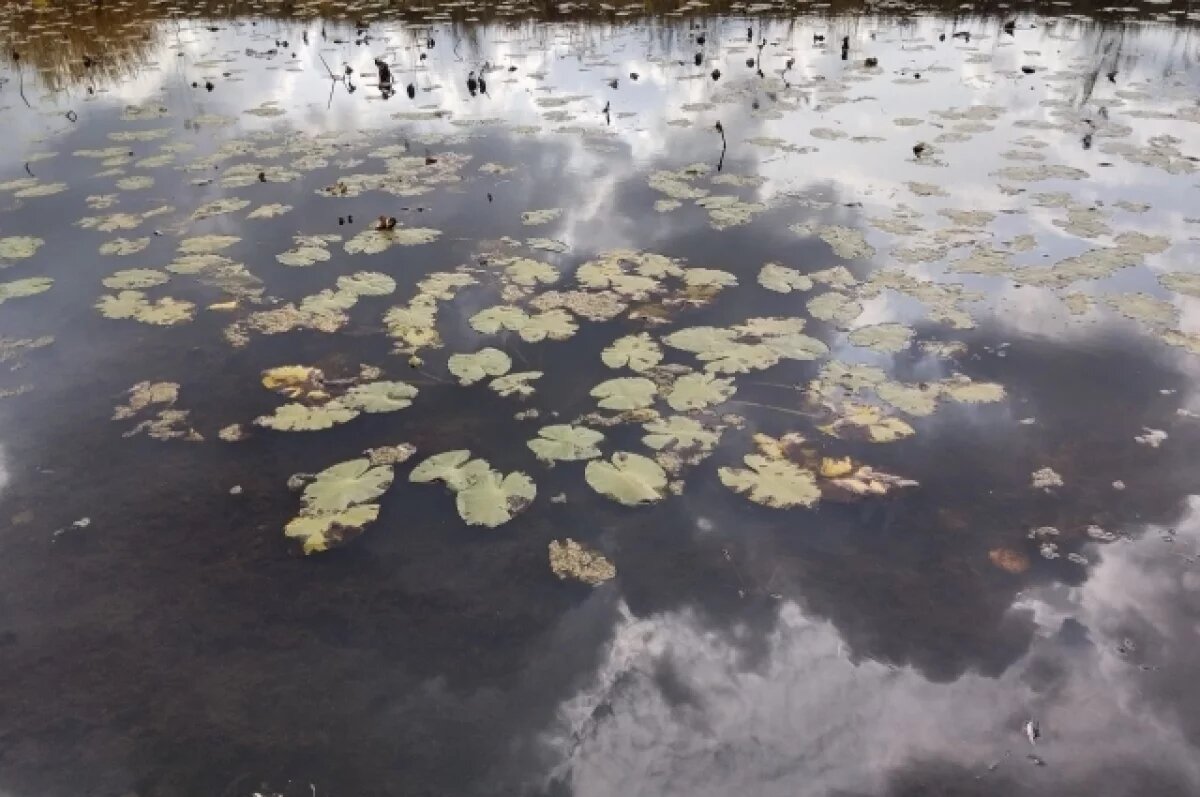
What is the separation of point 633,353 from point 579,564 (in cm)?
174

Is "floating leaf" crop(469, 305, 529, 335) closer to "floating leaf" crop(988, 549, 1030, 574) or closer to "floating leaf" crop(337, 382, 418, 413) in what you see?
"floating leaf" crop(337, 382, 418, 413)

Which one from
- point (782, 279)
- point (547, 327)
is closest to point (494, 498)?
point (547, 327)

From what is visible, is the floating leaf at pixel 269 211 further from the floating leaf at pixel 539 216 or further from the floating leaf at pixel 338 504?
the floating leaf at pixel 338 504

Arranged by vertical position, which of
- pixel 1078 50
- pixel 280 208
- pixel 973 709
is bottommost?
pixel 973 709

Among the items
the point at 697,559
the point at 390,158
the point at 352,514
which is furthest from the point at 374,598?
the point at 390,158

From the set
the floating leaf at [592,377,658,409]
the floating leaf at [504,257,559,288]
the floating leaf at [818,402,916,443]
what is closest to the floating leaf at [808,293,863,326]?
the floating leaf at [818,402,916,443]

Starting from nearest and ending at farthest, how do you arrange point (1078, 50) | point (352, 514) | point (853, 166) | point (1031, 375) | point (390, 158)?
point (352, 514), point (1031, 375), point (853, 166), point (390, 158), point (1078, 50)

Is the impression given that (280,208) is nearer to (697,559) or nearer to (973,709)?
(697,559)

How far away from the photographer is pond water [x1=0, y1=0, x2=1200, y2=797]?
2783 millimetres

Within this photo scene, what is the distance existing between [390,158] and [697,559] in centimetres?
666

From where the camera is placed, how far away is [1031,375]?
464 cm

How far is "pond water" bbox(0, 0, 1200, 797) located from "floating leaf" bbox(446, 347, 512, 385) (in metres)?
0.04

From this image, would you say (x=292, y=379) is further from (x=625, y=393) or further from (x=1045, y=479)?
(x=1045, y=479)

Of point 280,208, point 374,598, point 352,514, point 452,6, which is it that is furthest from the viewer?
point 452,6
